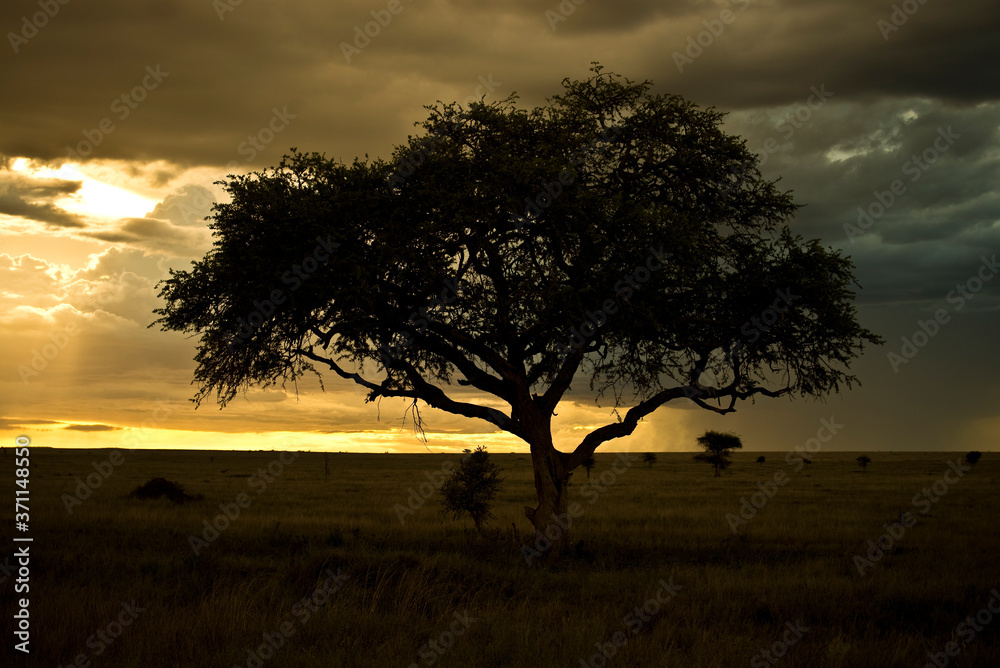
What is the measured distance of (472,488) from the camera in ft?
81.2

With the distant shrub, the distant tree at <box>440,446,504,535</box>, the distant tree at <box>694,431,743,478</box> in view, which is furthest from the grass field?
the distant tree at <box>694,431,743,478</box>

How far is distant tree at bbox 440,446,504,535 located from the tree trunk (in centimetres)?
567

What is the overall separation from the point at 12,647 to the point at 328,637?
3676mm

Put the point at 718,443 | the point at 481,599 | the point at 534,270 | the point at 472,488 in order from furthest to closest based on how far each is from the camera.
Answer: the point at 718,443 < the point at 472,488 < the point at 534,270 < the point at 481,599

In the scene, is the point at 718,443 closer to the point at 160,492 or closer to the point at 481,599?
the point at 160,492

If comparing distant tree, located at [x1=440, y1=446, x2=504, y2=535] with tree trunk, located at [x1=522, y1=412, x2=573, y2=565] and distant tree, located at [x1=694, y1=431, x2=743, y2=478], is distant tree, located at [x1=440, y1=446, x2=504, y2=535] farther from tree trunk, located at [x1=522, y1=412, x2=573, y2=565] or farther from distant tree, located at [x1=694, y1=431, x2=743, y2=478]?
distant tree, located at [x1=694, y1=431, x2=743, y2=478]

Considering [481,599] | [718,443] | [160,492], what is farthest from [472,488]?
[718,443]

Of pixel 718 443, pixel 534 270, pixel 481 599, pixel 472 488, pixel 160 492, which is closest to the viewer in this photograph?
pixel 481 599

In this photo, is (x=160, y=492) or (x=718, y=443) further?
(x=718, y=443)

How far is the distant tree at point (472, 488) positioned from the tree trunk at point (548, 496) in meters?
5.67

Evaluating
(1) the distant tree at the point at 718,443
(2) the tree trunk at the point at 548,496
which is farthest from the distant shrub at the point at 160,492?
(1) the distant tree at the point at 718,443

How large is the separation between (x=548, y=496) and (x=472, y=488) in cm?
657

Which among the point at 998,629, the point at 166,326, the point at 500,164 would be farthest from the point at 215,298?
the point at 998,629

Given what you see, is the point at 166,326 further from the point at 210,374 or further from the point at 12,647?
the point at 12,647
